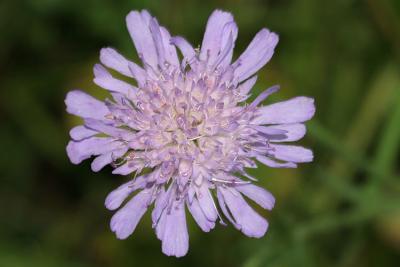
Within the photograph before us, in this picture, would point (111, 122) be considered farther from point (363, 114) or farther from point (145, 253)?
point (363, 114)

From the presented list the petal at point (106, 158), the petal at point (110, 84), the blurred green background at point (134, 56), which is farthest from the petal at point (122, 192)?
the blurred green background at point (134, 56)

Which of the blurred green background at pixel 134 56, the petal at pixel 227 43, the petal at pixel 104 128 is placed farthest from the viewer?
the blurred green background at pixel 134 56

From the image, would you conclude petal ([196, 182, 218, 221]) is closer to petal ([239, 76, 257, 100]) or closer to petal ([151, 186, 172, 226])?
petal ([151, 186, 172, 226])

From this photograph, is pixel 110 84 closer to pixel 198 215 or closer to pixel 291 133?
pixel 198 215

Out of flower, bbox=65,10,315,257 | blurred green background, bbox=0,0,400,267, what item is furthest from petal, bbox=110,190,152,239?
blurred green background, bbox=0,0,400,267

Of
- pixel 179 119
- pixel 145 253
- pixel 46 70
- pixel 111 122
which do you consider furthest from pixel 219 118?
pixel 46 70

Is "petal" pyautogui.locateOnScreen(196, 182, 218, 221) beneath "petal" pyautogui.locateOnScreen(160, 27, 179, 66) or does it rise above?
beneath

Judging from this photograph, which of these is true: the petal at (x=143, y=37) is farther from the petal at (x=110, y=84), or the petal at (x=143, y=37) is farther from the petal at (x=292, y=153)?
the petal at (x=292, y=153)
